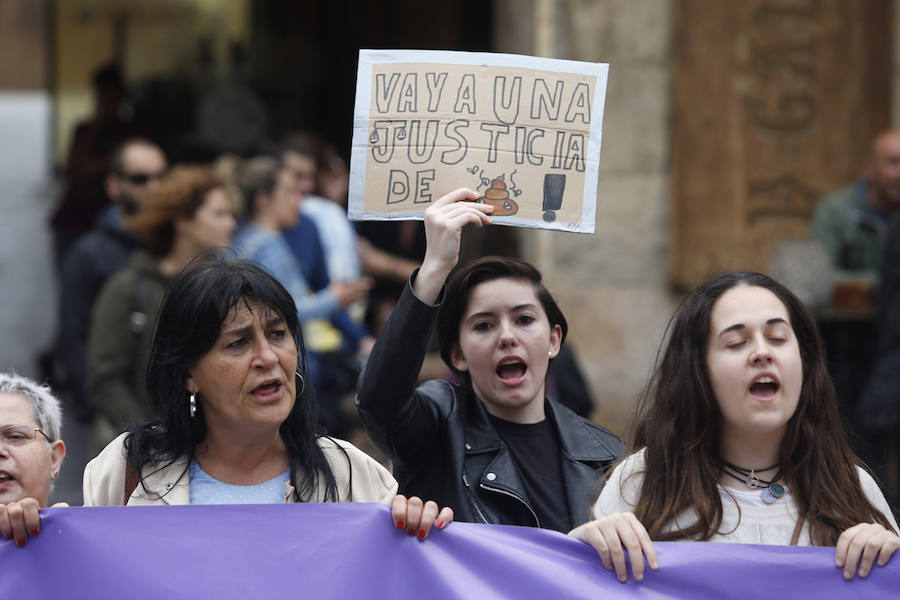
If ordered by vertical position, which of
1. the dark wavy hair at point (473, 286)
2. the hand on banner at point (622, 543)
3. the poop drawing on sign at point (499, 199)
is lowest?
the hand on banner at point (622, 543)

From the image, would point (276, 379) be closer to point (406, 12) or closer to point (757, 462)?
point (757, 462)

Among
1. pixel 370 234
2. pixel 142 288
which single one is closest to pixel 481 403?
pixel 142 288

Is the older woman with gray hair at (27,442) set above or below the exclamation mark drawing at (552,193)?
below

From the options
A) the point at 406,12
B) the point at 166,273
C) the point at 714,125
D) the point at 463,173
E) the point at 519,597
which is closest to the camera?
the point at 519,597

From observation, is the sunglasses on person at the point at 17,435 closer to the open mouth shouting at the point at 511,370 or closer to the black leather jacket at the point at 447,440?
the black leather jacket at the point at 447,440

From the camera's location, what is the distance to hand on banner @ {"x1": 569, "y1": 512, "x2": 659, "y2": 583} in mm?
3184

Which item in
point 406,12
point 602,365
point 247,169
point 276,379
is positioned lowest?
point 602,365

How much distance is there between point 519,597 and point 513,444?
27.9 inches

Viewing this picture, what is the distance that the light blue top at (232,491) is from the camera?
3.46 m

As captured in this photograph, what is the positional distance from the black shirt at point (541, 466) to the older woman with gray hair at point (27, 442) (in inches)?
45.2

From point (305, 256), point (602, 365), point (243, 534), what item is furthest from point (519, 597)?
point (602, 365)

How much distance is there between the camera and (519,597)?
3.27 metres

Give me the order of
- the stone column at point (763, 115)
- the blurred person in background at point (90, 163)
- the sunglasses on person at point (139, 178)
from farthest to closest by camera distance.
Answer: the blurred person in background at point (90, 163)
the stone column at point (763, 115)
the sunglasses on person at point (139, 178)

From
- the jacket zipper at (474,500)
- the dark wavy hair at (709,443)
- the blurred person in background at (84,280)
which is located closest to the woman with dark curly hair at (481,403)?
the jacket zipper at (474,500)
